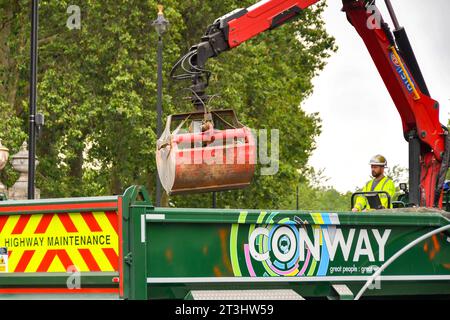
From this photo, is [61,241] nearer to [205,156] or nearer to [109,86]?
[205,156]

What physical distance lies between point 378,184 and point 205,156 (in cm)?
317

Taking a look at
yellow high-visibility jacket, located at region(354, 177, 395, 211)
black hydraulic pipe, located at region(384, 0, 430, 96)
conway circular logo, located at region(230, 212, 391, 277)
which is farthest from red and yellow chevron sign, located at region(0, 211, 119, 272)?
black hydraulic pipe, located at region(384, 0, 430, 96)

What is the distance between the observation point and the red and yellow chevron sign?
9.76 m

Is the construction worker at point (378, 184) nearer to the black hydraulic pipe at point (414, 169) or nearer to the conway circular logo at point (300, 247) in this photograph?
the black hydraulic pipe at point (414, 169)

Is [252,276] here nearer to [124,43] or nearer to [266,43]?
[124,43]

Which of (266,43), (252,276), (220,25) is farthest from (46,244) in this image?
(266,43)

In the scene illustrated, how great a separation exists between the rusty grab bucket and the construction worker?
1.54 meters

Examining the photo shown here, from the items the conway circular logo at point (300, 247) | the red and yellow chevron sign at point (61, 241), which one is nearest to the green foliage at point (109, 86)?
the red and yellow chevron sign at point (61, 241)

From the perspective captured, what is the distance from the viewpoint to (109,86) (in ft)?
124

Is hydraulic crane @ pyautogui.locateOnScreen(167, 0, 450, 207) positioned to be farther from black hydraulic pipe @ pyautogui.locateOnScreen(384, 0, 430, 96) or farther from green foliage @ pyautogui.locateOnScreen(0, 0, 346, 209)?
green foliage @ pyautogui.locateOnScreen(0, 0, 346, 209)

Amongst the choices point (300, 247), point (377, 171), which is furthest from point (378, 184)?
point (300, 247)

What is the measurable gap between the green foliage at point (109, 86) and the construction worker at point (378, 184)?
2094 cm

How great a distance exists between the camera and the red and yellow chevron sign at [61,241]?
9758 mm
